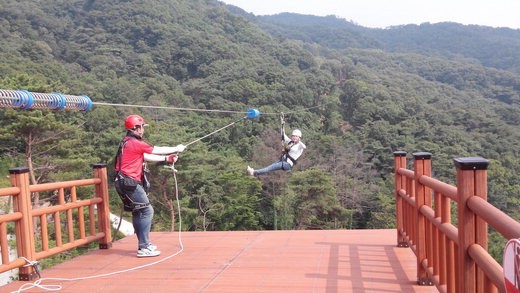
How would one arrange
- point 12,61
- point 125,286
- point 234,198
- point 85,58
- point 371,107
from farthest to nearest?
point 85,58, point 371,107, point 12,61, point 234,198, point 125,286

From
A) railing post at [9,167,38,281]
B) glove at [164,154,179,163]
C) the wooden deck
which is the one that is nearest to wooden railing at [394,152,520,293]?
the wooden deck

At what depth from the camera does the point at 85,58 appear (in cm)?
5956

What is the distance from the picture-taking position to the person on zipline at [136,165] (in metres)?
4.66

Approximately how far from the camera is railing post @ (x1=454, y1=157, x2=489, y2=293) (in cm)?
210

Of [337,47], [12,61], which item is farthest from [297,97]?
[337,47]

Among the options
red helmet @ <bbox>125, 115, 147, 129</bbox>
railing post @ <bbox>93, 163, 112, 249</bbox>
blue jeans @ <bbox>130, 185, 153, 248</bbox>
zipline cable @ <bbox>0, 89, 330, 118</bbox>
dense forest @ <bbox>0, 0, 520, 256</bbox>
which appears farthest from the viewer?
dense forest @ <bbox>0, 0, 520, 256</bbox>

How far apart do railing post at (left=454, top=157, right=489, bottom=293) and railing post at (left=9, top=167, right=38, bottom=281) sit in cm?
340

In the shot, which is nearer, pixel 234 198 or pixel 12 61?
pixel 234 198

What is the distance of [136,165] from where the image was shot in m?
4.72

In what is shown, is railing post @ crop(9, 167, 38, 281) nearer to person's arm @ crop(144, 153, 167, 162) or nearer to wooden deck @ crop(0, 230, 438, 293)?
wooden deck @ crop(0, 230, 438, 293)

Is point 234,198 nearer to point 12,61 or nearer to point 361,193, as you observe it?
point 361,193

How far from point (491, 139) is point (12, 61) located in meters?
43.4

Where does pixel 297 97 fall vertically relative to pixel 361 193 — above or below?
above

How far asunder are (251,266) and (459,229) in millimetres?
2540
